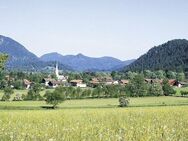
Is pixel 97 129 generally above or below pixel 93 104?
below

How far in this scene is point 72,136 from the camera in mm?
12000

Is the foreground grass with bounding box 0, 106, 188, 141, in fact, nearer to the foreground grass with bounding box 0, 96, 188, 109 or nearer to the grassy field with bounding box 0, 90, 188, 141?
the grassy field with bounding box 0, 90, 188, 141

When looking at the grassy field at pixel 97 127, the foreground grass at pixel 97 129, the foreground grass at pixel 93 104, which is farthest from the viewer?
the foreground grass at pixel 93 104

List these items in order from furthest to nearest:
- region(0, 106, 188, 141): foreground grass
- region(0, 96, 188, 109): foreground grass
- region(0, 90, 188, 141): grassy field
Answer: region(0, 96, 188, 109): foreground grass, region(0, 90, 188, 141): grassy field, region(0, 106, 188, 141): foreground grass

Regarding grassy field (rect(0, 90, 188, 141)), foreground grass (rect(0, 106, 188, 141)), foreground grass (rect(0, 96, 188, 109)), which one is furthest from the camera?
foreground grass (rect(0, 96, 188, 109))

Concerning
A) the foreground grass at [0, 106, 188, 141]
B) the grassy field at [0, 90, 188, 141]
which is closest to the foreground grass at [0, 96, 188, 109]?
the grassy field at [0, 90, 188, 141]

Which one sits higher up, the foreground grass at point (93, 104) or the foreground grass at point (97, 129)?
the foreground grass at point (93, 104)

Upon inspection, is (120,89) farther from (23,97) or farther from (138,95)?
(23,97)

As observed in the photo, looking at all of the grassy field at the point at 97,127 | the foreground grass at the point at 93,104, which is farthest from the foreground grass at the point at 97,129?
the foreground grass at the point at 93,104

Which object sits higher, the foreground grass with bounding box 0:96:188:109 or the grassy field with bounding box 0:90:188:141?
the foreground grass with bounding box 0:96:188:109

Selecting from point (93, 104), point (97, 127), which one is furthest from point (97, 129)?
point (93, 104)

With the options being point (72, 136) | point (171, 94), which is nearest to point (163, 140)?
point (72, 136)

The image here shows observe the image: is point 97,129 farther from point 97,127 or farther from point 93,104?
point 93,104

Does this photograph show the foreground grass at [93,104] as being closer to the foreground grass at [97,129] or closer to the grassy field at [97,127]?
the grassy field at [97,127]
